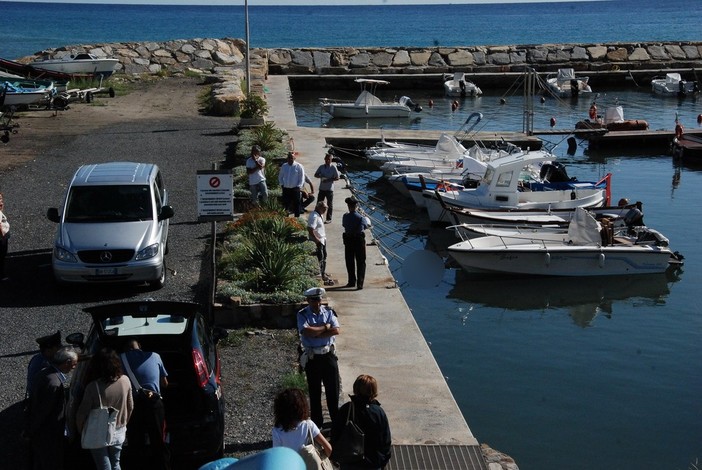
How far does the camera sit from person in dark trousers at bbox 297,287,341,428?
11.0m

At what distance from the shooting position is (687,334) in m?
20.5

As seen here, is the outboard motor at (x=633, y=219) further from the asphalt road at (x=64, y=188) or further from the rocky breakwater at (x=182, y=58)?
the rocky breakwater at (x=182, y=58)

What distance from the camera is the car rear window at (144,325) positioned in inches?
414

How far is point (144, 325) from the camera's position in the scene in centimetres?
1054

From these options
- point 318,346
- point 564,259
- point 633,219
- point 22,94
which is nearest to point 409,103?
point 22,94

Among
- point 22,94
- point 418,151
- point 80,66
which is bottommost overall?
point 418,151

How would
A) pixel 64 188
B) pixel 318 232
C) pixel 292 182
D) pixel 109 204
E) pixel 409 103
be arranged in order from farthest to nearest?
pixel 409 103
pixel 64 188
pixel 292 182
pixel 318 232
pixel 109 204

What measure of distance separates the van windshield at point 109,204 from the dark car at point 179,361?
270 inches

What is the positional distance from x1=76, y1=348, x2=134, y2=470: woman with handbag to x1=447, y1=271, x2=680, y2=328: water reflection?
579 inches

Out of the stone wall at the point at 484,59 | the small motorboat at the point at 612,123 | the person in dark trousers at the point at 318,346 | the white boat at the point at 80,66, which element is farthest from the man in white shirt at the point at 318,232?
the stone wall at the point at 484,59

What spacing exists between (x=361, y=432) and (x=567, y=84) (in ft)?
182

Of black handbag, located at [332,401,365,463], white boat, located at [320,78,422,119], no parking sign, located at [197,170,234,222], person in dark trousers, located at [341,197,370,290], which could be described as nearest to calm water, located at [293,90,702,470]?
person in dark trousers, located at [341,197,370,290]

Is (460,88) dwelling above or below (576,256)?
above

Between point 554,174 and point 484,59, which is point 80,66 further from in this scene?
point 484,59
